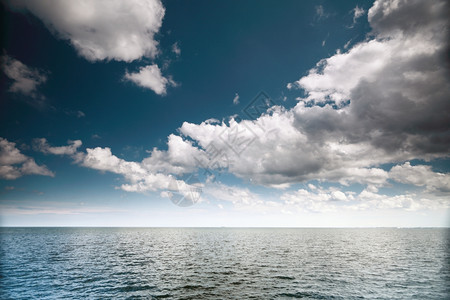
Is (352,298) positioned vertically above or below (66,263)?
above

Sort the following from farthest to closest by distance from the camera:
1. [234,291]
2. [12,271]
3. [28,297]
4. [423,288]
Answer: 1. [12,271]
2. [423,288]
3. [234,291]
4. [28,297]

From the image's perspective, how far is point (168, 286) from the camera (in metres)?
31.0

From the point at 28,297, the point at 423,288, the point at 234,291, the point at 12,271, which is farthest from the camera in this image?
the point at 12,271

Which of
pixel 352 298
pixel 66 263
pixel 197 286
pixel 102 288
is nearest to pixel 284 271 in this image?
pixel 352 298

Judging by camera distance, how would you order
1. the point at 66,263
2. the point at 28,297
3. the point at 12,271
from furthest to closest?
the point at 66,263
the point at 12,271
the point at 28,297

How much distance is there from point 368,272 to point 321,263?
379 inches

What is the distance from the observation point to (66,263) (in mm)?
46094

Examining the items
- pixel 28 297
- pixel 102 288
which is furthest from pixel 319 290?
pixel 28 297

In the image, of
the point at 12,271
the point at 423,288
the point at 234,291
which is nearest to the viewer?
the point at 234,291

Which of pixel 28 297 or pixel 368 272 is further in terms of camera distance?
pixel 368 272

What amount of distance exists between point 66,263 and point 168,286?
3082 cm

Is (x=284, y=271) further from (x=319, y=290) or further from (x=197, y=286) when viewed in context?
(x=197, y=286)

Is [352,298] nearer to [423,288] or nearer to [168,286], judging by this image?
[423,288]

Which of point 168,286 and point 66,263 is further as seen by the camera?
point 66,263
